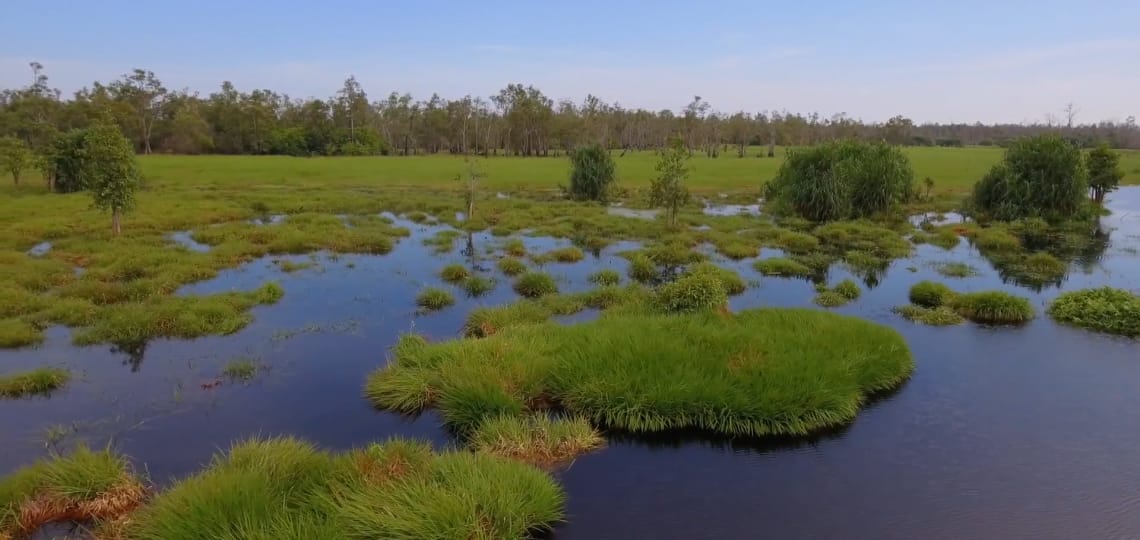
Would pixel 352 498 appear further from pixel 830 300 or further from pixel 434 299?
pixel 830 300

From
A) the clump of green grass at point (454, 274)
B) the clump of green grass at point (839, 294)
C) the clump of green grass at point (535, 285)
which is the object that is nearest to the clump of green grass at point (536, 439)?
the clump of green grass at point (535, 285)

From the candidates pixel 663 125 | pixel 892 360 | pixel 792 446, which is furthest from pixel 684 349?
pixel 663 125

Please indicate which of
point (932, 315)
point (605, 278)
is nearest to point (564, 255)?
point (605, 278)

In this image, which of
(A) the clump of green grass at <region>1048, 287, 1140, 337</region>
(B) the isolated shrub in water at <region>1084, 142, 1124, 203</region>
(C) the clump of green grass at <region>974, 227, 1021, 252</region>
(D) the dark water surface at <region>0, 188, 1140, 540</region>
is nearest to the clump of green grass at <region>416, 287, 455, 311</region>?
(D) the dark water surface at <region>0, 188, 1140, 540</region>

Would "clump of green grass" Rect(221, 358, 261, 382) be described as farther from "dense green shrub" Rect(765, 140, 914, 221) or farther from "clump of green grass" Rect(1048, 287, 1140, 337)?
"dense green shrub" Rect(765, 140, 914, 221)

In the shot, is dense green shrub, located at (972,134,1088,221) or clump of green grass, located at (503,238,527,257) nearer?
clump of green grass, located at (503,238,527,257)
